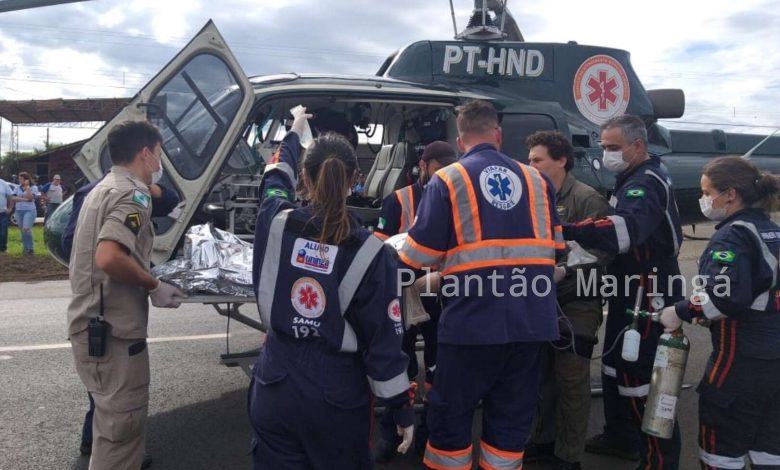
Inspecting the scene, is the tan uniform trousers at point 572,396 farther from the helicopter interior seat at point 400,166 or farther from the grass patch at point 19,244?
the grass patch at point 19,244

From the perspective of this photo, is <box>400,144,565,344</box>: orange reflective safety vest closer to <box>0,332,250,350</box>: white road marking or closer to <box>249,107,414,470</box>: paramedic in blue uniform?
<box>249,107,414,470</box>: paramedic in blue uniform

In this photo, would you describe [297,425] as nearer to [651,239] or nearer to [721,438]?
[721,438]

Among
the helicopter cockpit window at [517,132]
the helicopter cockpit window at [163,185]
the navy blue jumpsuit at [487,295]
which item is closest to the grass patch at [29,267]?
the helicopter cockpit window at [163,185]

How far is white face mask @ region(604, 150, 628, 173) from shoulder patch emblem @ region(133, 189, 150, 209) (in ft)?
8.24

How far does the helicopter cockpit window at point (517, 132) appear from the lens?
196 inches

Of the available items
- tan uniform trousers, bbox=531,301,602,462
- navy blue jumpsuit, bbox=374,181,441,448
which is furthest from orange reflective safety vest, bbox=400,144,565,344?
navy blue jumpsuit, bbox=374,181,441,448

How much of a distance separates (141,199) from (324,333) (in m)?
1.29

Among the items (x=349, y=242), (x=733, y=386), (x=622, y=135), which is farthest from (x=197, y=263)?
(x=733, y=386)

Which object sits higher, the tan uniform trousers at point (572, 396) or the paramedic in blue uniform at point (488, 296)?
the paramedic in blue uniform at point (488, 296)

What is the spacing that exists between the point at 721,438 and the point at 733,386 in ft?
0.84

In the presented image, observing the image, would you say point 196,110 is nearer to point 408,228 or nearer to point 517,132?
point 408,228

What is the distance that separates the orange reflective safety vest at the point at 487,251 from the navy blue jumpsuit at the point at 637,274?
2.81 ft

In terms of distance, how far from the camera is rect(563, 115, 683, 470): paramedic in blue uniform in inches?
133

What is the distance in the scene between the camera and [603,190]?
5141 mm
